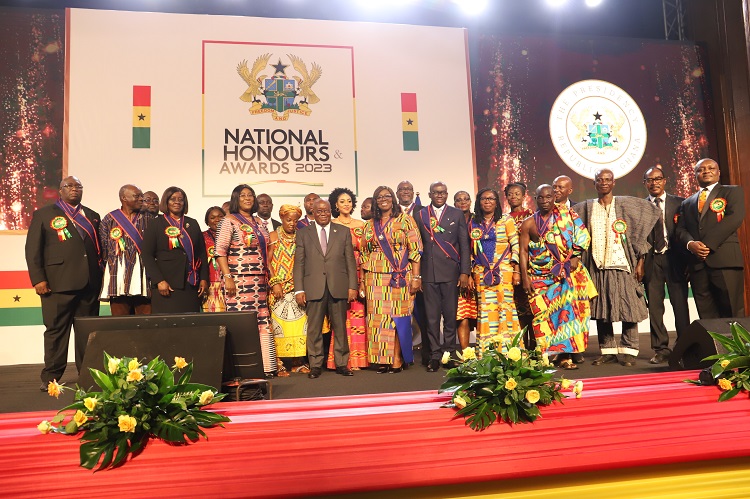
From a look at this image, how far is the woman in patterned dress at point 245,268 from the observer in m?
4.90

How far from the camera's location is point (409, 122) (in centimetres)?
735

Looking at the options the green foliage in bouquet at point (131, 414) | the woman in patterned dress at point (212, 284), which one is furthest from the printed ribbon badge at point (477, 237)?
the green foliage in bouquet at point (131, 414)

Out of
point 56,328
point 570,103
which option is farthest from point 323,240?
point 570,103

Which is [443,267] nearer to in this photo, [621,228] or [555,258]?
[555,258]

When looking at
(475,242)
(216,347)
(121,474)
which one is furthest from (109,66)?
(121,474)

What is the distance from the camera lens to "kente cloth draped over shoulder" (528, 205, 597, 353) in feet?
15.5

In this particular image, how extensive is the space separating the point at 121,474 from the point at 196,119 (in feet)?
19.8

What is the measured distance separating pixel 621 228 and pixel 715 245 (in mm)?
695

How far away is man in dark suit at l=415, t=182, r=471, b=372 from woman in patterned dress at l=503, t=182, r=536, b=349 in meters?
0.54

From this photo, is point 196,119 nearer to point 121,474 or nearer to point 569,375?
point 569,375

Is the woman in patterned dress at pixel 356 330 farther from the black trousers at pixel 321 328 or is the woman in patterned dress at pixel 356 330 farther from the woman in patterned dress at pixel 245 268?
the woman in patterned dress at pixel 245 268

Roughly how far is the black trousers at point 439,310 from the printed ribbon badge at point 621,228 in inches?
54.6

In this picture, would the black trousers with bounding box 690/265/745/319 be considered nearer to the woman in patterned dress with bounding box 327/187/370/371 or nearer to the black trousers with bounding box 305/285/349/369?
the woman in patterned dress with bounding box 327/187/370/371

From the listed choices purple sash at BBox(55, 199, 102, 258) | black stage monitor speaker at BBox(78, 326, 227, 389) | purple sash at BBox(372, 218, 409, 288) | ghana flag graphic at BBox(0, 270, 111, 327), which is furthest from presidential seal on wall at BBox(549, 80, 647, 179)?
ghana flag graphic at BBox(0, 270, 111, 327)
